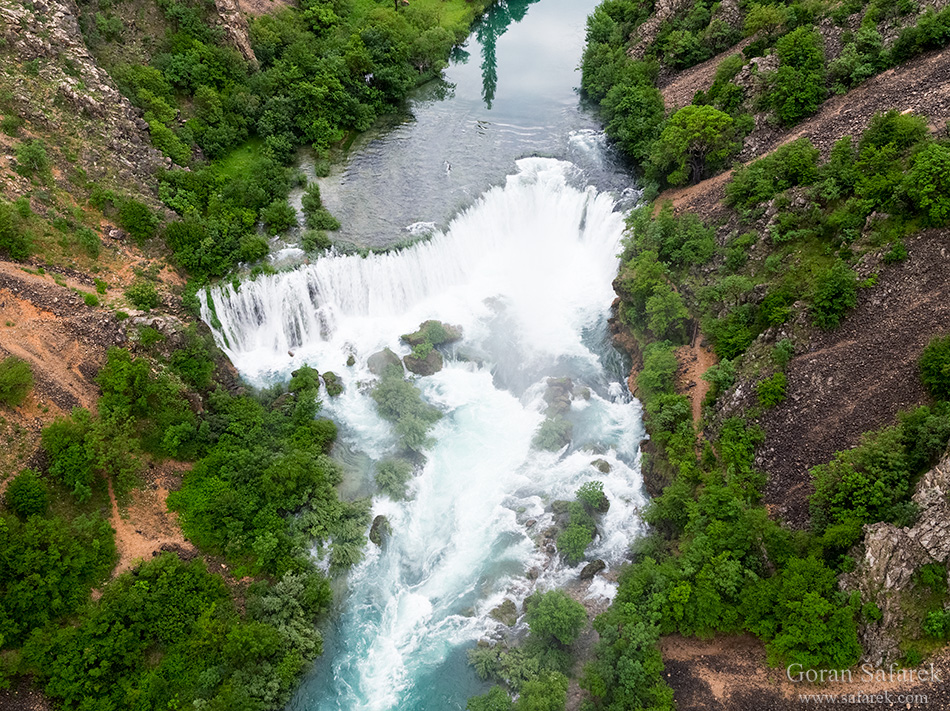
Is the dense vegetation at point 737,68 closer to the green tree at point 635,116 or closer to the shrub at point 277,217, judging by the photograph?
the green tree at point 635,116

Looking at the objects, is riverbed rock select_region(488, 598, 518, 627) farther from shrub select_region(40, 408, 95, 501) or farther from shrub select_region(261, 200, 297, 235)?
shrub select_region(261, 200, 297, 235)

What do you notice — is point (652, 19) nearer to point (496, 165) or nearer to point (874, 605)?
point (496, 165)

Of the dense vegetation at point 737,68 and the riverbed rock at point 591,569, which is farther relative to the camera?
the dense vegetation at point 737,68

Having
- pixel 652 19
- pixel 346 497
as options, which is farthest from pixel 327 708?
pixel 652 19

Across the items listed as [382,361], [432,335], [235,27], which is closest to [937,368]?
[432,335]

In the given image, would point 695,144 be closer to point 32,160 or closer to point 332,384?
point 332,384

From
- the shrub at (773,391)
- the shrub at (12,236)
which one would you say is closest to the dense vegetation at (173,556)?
the shrub at (12,236)
